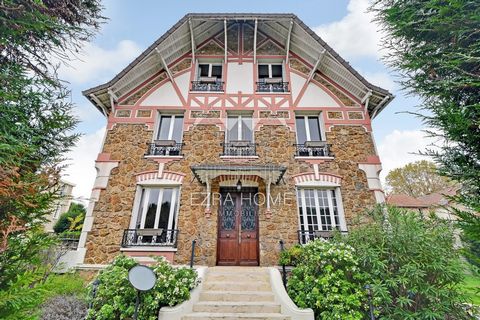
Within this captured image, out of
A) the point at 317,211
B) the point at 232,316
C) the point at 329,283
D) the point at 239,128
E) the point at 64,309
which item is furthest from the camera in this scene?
the point at 239,128

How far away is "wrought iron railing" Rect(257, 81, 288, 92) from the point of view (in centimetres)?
823

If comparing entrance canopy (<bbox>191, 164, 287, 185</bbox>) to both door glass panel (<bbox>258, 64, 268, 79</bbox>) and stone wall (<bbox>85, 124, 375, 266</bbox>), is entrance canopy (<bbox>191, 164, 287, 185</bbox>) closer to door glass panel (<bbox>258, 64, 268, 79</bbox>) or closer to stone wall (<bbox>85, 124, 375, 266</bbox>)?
stone wall (<bbox>85, 124, 375, 266</bbox>)

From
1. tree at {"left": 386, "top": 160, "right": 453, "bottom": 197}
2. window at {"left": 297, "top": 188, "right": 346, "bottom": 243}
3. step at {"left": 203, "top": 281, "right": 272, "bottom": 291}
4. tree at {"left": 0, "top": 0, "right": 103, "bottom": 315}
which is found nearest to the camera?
tree at {"left": 0, "top": 0, "right": 103, "bottom": 315}

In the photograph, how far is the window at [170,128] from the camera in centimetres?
776

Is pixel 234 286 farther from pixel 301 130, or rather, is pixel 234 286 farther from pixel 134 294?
pixel 301 130

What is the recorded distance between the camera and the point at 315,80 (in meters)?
8.30

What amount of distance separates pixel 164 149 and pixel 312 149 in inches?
191

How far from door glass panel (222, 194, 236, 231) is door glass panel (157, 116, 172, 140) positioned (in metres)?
3.00

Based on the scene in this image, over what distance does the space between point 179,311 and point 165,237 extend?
2.96 metres

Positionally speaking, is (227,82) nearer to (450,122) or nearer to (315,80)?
(315,80)

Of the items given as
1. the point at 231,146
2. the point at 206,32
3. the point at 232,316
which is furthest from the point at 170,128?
the point at 232,316

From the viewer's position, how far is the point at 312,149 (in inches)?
292

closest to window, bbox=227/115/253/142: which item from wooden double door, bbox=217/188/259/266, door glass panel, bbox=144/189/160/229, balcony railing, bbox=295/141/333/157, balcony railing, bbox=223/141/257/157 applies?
balcony railing, bbox=223/141/257/157

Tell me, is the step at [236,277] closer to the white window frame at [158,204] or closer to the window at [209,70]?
the white window frame at [158,204]
